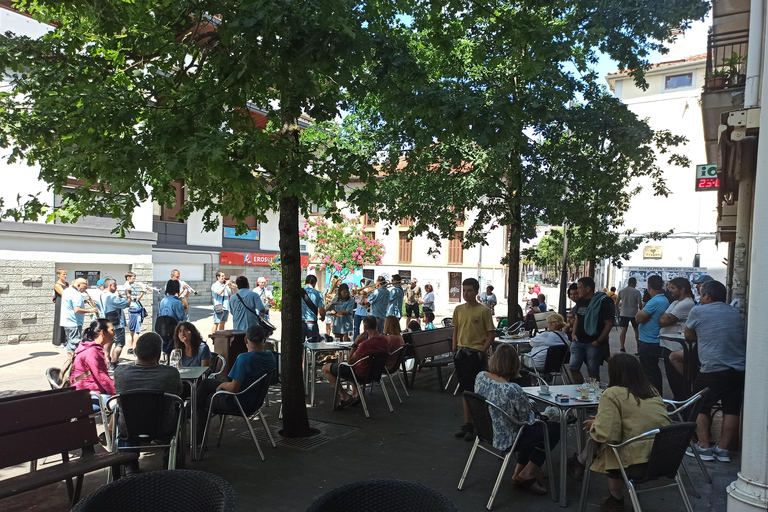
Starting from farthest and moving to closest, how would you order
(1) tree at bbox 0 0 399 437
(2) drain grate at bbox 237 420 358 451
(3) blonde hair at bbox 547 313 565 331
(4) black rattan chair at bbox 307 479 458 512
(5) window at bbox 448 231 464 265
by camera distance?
(5) window at bbox 448 231 464 265 < (3) blonde hair at bbox 547 313 565 331 < (2) drain grate at bbox 237 420 358 451 < (1) tree at bbox 0 0 399 437 < (4) black rattan chair at bbox 307 479 458 512

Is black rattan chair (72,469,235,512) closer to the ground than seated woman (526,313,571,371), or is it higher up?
higher up

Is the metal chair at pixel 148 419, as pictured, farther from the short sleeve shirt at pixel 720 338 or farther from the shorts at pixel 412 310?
the shorts at pixel 412 310

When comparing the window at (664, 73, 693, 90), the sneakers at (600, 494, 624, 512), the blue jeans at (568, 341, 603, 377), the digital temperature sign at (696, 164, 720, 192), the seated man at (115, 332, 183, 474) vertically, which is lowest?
the sneakers at (600, 494, 624, 512)

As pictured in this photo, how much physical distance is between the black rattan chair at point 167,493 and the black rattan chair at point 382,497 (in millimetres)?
445

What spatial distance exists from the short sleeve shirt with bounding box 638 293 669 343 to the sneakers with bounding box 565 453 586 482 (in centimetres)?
339

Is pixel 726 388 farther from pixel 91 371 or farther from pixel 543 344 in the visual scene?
pixel 91 371

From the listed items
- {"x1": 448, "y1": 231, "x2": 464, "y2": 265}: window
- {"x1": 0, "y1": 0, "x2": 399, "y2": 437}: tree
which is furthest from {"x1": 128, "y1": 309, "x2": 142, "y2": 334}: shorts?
{"x1": 448, "y1": 231, "x2": 464, "y2": 265}: window

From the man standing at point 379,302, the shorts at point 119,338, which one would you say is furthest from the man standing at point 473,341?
the shorts at point 119,338

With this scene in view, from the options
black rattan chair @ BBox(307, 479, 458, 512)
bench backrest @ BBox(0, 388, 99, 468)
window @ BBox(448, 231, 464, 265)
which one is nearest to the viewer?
black rattan chair @ BBox(307, 479, 458, 512)

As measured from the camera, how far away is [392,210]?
13.1m

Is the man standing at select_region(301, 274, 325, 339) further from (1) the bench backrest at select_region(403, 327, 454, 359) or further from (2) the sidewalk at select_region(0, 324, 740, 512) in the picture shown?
(2) the sidewalk at select_region(0, 324, 740, 512)

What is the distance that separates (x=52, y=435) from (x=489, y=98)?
6.78 m

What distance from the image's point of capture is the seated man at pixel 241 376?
5.63 metres

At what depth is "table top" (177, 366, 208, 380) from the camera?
5473mm
